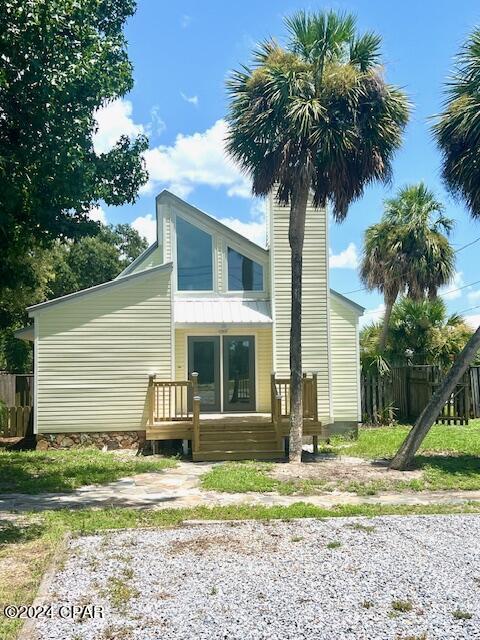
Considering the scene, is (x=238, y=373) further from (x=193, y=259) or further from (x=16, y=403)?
(x=16, y=403)

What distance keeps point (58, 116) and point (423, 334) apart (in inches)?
589

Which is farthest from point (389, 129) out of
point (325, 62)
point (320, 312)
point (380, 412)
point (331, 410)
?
point (380, 412)

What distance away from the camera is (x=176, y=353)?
13.7m

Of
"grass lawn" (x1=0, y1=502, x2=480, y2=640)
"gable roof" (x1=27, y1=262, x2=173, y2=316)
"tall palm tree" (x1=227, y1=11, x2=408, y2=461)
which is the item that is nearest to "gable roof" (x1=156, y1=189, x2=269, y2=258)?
"gable roof" (x1=27, y1=262, x2=173, y2=316)

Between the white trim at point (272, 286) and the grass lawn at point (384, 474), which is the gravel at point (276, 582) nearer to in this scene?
the grass lawn at point (384, 474)

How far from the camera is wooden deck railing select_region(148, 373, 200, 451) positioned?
1198cm

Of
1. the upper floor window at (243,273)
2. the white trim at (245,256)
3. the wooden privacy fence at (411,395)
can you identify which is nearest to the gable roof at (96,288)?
the white trim at (245,256)

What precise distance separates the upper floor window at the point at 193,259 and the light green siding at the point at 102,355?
1.01m

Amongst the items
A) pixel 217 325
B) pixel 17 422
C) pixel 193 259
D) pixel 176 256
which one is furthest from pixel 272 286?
pixel 17 422

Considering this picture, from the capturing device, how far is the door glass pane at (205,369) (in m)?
13.8

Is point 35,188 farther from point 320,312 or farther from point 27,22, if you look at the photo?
point 320,312

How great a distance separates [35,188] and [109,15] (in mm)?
2504

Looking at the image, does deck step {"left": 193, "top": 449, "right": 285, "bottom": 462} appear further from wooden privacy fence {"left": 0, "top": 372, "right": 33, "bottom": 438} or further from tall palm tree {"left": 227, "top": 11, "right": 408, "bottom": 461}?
wooden privacy fence {"left": 0, "top": 372, "right": 33, "bottom": 438}

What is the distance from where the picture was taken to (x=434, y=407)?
395 inches
